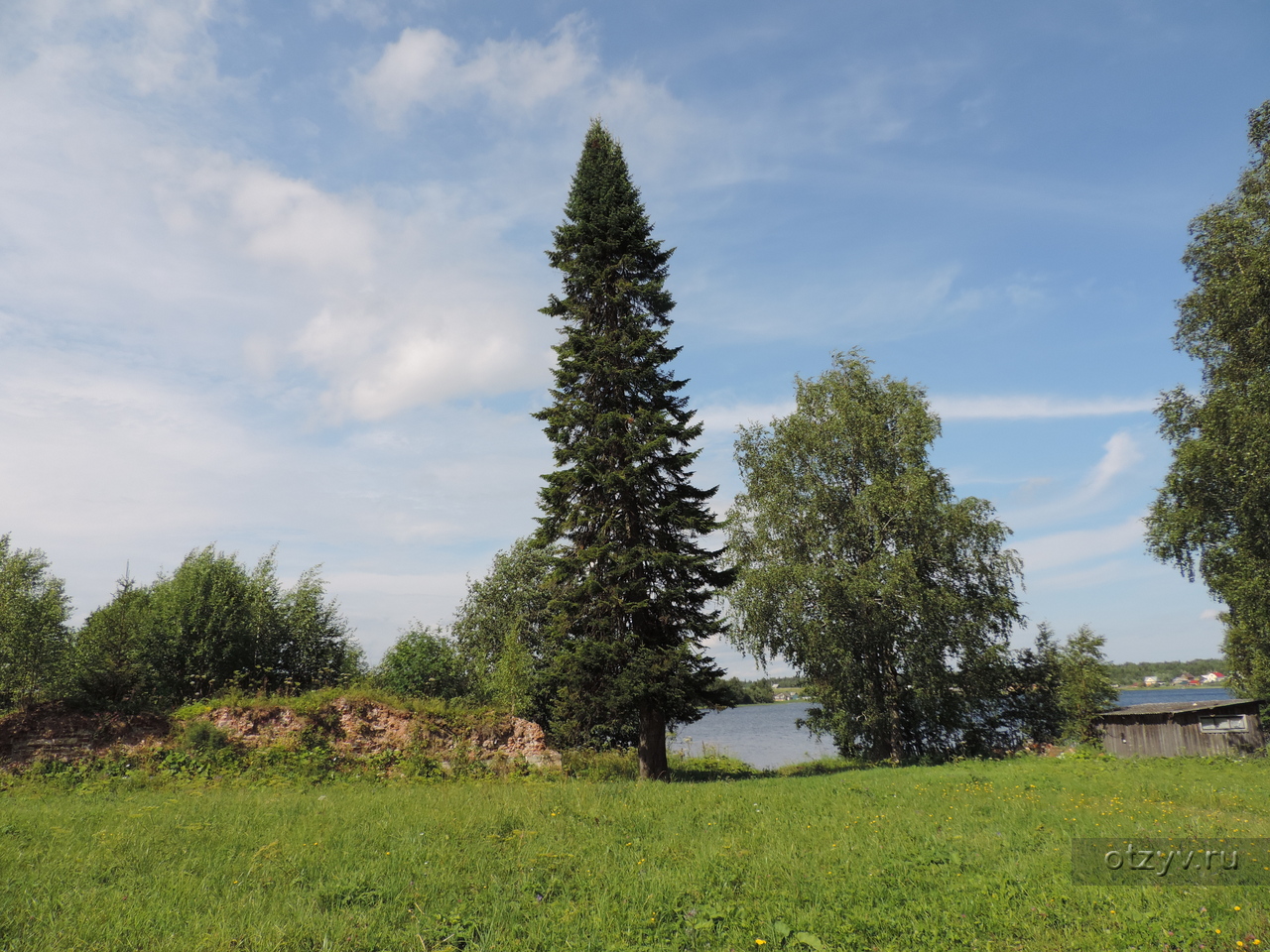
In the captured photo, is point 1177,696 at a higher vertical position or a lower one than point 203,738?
lower

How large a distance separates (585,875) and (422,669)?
24.7 m

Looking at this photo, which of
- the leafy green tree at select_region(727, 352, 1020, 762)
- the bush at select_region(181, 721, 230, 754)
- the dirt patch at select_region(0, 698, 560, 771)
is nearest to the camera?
the dirt patch at select_region(0, 698, 560, 771)

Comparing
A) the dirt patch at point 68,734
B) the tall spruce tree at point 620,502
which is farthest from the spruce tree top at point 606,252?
the dirt patch at point 68,734

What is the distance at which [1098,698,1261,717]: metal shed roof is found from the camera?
27.8 meters

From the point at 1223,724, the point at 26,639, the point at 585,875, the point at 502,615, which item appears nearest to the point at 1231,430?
the point at 1223,724

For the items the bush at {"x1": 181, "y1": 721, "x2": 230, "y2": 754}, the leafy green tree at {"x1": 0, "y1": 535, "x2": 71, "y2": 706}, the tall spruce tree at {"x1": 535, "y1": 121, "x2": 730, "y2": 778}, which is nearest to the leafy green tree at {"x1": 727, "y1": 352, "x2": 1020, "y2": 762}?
the tall spruce tree at {"x1": 535, "y1": 121, "x2": 730, "y2": 778}

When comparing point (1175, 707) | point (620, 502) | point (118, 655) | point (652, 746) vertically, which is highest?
point (620, 502)

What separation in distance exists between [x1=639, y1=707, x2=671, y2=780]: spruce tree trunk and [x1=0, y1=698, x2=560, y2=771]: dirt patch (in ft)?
9.08

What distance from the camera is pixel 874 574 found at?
83.3 feet

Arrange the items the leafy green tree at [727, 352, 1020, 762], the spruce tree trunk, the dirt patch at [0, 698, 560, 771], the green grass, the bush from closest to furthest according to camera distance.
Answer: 1. the green grass
2. the dirt patch at [0, 698, 560, 771]
3. the bush
4. the spruce tree trunk
5. the leafy green tree at [727, 352, 1020, 762]

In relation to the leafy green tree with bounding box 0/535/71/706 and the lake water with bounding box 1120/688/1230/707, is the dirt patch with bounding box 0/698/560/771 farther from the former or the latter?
the lake water with bounding box 1120/688/1230/707

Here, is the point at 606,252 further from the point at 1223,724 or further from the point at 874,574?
the point at 1223,724

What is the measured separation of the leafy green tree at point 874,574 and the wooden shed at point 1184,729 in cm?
831

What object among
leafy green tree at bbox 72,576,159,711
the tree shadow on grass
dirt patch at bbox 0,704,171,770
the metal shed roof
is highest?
leafy green tree at bbox 72,576,159,711
